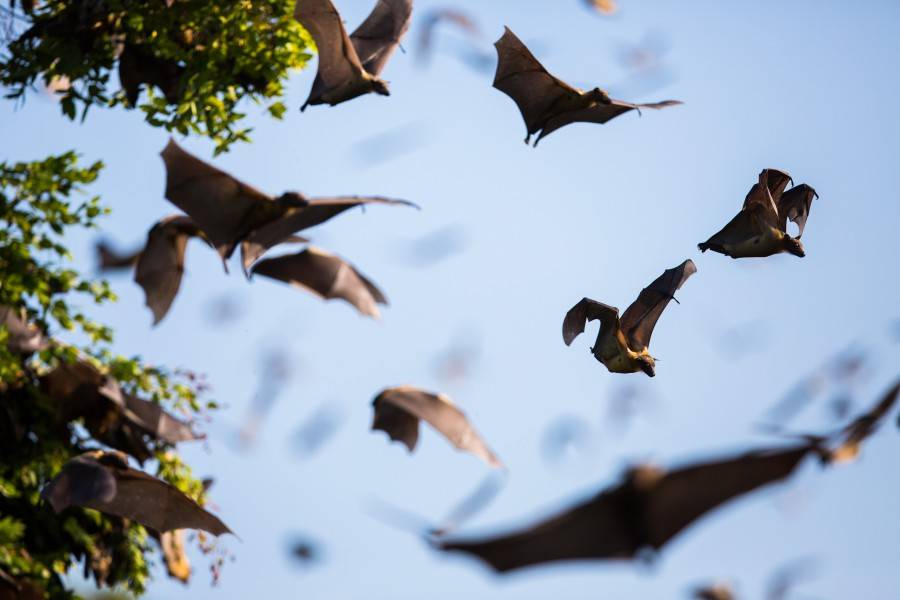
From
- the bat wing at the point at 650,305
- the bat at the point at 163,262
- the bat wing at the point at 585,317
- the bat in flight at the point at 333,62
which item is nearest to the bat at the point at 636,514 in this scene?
the bat wing at the point at 585,317

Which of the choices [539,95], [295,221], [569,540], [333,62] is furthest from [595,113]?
[569,540]

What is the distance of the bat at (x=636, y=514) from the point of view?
2225 mm

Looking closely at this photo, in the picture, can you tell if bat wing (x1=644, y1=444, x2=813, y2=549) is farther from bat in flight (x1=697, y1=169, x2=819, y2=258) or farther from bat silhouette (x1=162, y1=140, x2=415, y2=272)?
bat silhouette (x1=162, y1=140, x2=415, y2=272)

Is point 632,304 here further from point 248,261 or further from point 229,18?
point 229,18

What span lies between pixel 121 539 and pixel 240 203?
2725mm

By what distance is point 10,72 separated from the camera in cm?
646

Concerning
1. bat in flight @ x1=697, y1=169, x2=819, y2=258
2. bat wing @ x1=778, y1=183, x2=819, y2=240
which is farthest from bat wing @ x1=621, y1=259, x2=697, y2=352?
bat wing @ x1=778, y1=183, x2=819, y2=240

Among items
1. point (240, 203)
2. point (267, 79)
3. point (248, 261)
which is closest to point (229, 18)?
point (267, 79)

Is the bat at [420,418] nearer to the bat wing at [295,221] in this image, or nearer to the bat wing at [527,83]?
the bat wing at [295,221]

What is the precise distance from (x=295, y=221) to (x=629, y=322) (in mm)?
2026

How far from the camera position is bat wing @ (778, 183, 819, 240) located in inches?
214

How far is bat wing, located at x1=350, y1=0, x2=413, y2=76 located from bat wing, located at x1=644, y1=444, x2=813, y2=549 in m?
4.05

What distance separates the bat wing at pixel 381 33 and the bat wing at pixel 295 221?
968 millimetres

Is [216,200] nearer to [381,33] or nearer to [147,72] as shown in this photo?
[147,72]
